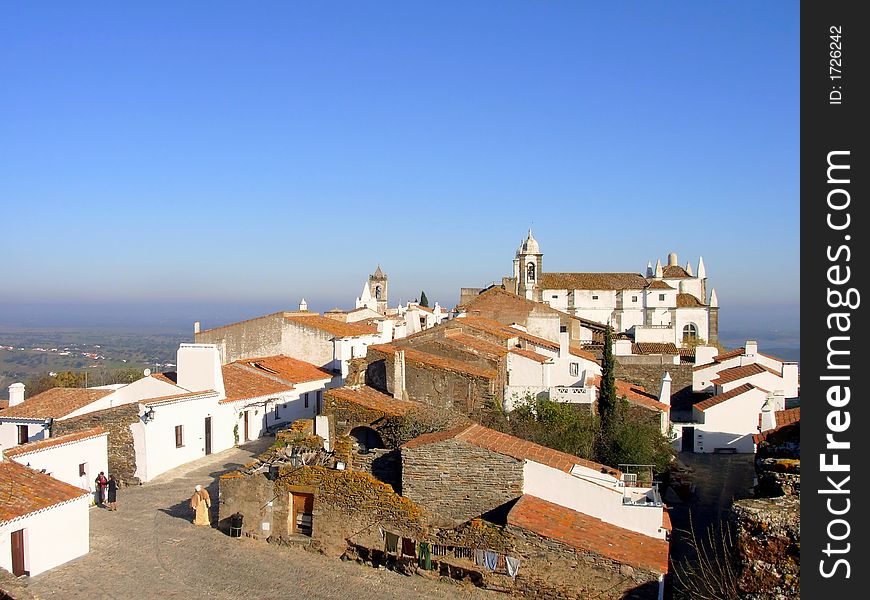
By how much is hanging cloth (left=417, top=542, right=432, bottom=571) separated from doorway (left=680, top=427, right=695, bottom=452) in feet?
59.8

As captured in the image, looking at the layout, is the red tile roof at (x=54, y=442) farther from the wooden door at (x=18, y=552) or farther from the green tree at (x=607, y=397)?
the green tree at (x=607, y=397)

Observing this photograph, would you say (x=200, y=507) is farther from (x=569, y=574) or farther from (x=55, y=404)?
(x=55, y=404)

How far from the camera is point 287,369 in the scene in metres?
34.2

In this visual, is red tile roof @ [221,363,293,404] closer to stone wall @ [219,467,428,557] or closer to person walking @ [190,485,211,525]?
person walking @ [190,485,211,525]

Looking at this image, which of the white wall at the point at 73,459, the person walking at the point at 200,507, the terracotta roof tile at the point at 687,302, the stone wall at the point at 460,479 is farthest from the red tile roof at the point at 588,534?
the terracotta roof tile at the point at 687,302

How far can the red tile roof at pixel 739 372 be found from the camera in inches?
1406

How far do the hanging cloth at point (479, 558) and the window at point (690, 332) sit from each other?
63.5 m

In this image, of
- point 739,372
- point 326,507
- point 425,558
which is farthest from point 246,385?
point 739,372

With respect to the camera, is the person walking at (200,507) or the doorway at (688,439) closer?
the person walking at (200,507)

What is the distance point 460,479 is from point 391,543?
2.02 m

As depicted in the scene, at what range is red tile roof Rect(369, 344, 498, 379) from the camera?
25.9m

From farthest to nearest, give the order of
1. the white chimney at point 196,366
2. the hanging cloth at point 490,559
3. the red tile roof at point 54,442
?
the white chimney at point 196,366 → the red tile roof at point 54,442 → the hanging cloth at point 490,559
